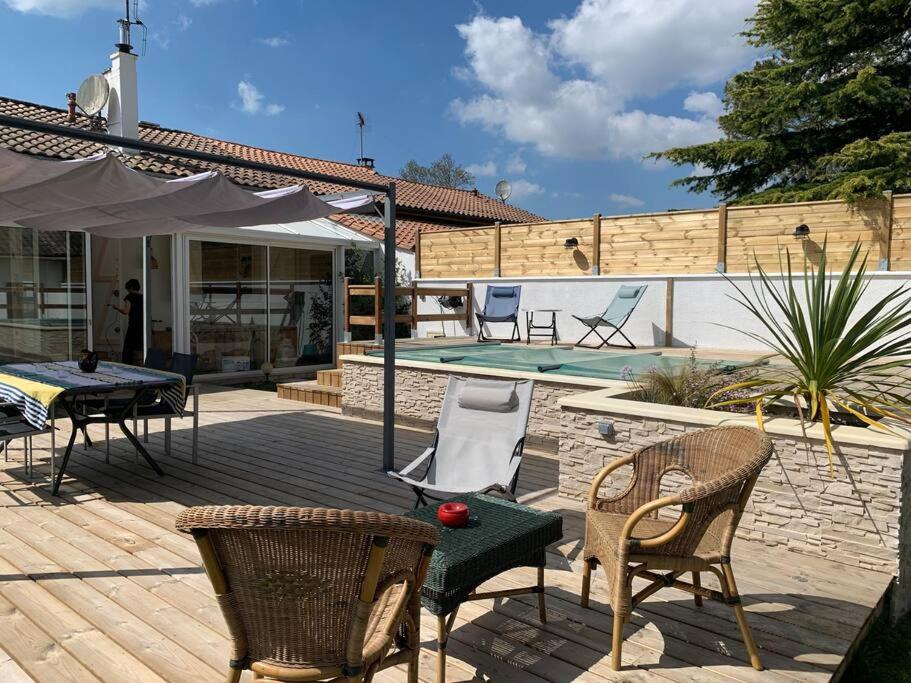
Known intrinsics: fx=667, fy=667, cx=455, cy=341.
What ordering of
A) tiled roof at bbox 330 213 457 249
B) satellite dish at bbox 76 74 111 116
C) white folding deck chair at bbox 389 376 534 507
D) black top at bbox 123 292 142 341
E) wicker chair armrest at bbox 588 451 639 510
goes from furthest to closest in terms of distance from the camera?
tiled roof at bbox 330 213 457 249, satellite dish at bbox 76 74 111 116, black top at bbox 123 292 142 341, white folding deck chair at bbox 389 376 534 507, wicker chair armrest at bbox 588 451 639 510

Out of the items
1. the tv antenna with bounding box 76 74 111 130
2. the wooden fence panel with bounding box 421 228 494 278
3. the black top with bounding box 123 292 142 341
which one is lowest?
the black top with bounding box 123 292 142 341

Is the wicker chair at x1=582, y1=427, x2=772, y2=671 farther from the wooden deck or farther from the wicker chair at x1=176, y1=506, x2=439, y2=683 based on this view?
the wicker chair at x1=176, y1=506, x2=439, y2=683

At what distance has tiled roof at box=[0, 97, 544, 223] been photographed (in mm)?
10422

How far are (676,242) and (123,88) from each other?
363 inches

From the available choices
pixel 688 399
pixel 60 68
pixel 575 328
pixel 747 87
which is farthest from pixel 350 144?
pixel 688 399

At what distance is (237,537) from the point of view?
1691 millimetres

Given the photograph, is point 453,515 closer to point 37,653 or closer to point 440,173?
point 37,653

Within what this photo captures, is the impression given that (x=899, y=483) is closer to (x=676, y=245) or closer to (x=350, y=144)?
(x=676, y=245)

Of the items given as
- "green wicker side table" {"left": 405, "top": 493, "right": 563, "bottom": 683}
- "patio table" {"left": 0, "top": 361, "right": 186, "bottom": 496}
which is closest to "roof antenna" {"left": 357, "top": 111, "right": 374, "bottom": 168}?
"patio table" {"left": 0, "top": 361, "right": 186, "bottom": 496}

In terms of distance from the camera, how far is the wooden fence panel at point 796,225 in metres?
8.68

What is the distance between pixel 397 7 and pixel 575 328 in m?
24.4

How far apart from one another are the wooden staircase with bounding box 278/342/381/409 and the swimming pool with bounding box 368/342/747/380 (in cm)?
82

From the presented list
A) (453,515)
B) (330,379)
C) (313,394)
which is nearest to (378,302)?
(330,379)

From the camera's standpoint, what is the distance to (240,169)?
1424 centimetres
